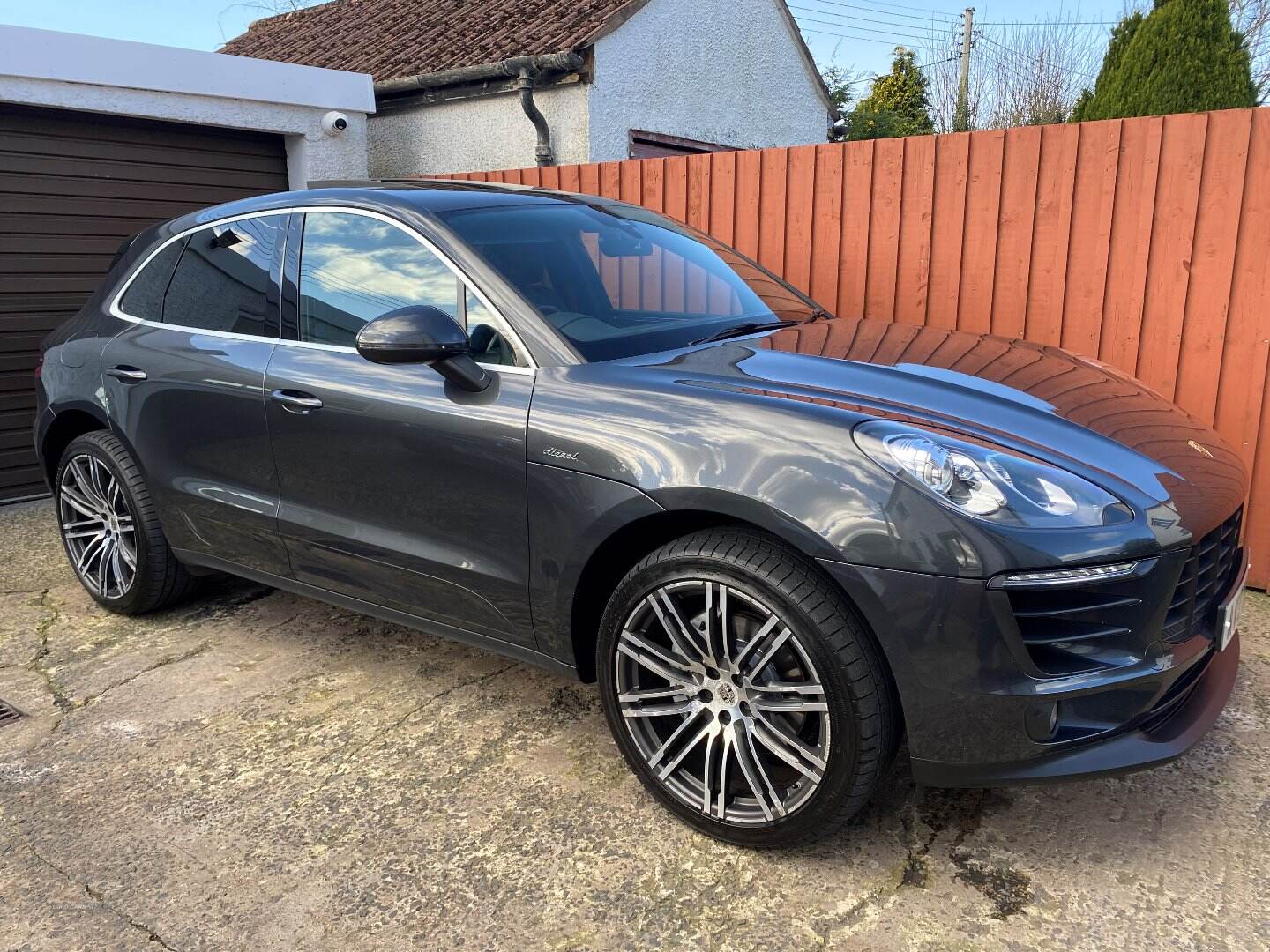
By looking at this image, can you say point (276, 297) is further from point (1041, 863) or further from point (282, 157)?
point (282, 157)

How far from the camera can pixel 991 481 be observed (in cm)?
214

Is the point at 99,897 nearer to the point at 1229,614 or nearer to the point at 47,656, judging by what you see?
Result: the point at 47,656

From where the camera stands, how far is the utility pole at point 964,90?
2384 cm

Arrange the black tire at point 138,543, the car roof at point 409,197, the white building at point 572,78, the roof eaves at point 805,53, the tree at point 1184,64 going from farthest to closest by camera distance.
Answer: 1. the roof eaves at point 805,53
2. the tree at point 1184,64
3. the white building at point 572,78
4. the black tire at point 138,543
5. the car roof at point 409,197

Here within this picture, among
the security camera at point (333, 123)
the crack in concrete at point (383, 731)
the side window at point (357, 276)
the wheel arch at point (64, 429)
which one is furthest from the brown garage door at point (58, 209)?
the crack in concrete at point (383, 731)

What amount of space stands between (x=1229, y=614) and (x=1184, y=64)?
1096 centimetres

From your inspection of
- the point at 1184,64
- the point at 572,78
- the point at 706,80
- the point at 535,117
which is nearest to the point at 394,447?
the point at 535,117

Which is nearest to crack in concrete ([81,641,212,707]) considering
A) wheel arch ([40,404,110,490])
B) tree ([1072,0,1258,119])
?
wheel arch ([40,404,110,490])

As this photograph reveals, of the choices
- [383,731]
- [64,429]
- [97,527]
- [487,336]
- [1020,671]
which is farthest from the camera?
[64,429]

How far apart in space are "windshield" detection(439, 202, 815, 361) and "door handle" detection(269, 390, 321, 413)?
726 millimetres

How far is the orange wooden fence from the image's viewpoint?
4137 millimetres

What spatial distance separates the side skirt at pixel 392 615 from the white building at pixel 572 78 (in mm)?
6763

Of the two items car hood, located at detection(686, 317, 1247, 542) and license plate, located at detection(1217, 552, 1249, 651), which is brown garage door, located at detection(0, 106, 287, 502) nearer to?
car hood, located at detection(686, 317, 1247, 542)

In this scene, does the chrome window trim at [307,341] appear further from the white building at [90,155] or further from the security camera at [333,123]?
the security camera at [333,123]
